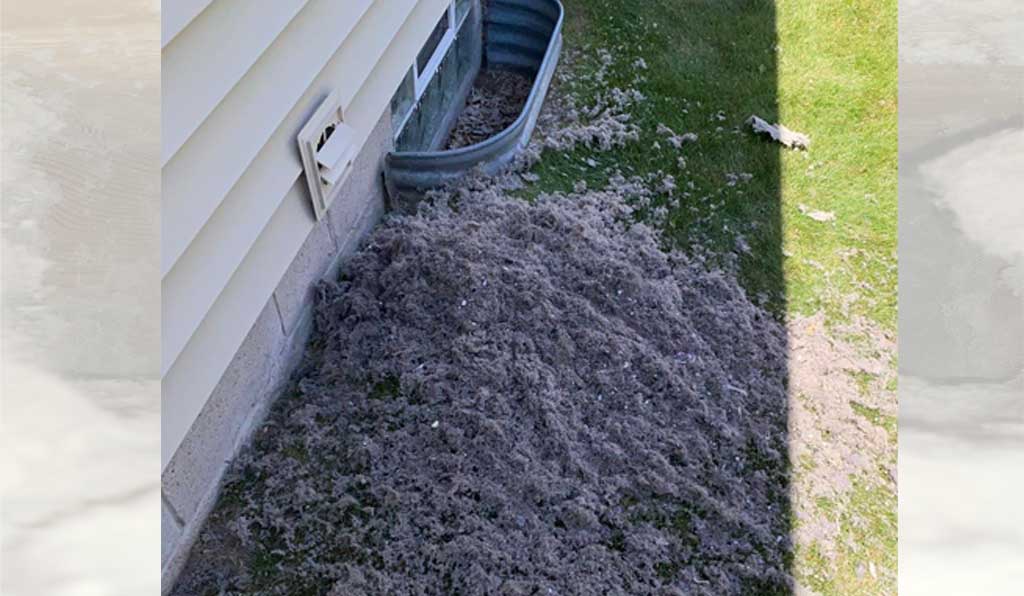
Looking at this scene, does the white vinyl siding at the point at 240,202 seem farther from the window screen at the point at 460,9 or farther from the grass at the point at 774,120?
the window screen at the point at 460,9

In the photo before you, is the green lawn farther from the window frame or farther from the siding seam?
the siding seam

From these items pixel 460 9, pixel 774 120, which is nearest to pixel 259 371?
pixel 460 9

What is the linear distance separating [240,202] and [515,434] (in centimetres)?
→ 90

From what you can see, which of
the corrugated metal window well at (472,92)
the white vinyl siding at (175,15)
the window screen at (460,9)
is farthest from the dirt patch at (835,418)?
the window screen at (460,9)

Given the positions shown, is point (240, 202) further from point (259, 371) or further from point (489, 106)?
point (489, 106)

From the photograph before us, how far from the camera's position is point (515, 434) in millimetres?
2156

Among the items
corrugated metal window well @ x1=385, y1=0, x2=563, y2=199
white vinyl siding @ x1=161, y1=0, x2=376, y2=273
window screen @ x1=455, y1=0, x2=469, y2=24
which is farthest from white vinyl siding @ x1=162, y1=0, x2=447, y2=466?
window screen @ x1=455, y1=0, x2=469, y2=24

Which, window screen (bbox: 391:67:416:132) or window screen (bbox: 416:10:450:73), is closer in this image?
window screen (bbox: 391:67:416:132)

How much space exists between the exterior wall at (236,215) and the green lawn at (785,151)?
1.01 m

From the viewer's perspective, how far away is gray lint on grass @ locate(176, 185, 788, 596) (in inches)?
76.4

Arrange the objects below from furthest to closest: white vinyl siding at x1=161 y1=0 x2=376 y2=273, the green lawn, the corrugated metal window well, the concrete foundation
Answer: the corrugated metal window well < the green lawn < the concrete foundation < white vinyl siding at x1=161 y1=0 x2=376 y2=273

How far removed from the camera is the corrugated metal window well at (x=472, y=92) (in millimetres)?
2943

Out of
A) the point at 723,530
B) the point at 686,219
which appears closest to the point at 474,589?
the point at 723,530

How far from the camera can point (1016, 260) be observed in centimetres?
281
